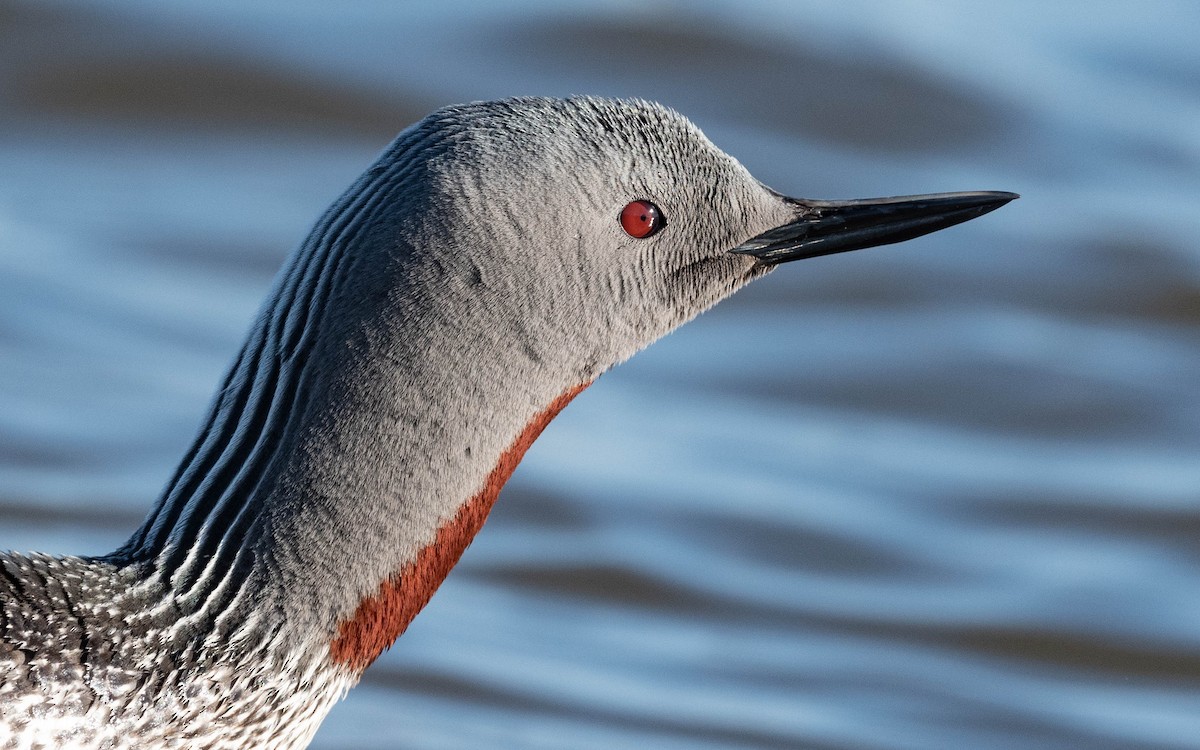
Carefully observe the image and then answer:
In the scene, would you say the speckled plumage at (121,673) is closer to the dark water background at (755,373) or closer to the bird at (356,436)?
the bird at (356,436)

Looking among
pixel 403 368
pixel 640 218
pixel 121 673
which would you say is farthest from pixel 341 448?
pixel 640 218

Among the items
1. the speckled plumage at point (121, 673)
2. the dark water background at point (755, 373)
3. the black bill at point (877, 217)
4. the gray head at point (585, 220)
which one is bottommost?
the speckled plumage at point (121, 673)

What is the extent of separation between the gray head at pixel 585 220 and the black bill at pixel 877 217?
0.23ft

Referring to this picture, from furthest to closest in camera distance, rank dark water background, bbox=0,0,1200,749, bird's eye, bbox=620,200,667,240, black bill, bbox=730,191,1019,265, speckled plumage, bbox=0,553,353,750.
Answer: dark water background, bbox=0,0,1200,749
black bill, bbox=730,191,1019,265
bird's eye, bbox=620,200,667,240
speckled plumage, bbox=0,553,353,750

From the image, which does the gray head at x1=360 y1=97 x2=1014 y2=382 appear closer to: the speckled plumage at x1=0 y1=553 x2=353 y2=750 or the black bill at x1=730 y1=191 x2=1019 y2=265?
the black bill at x1=730 y1=191 x2=1019 y2=265

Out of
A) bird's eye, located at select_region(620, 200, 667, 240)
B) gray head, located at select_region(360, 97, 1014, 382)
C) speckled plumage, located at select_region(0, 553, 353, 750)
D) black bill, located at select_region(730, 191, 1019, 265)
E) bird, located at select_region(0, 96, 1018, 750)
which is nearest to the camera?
speckled plumage, located at select_region(0, 553, 353, 750)

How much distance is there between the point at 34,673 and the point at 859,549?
3.94 meters

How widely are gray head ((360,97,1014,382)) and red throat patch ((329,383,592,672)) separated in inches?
8.9

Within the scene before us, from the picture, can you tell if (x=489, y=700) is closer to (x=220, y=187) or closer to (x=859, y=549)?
(x=859, y=549)

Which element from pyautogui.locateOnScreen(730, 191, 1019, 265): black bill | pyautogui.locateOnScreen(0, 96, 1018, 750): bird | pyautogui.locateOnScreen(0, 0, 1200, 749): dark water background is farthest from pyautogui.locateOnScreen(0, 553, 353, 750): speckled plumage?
pyautogui.locateOnScreen(0, 0, 1200, 749): dark water background

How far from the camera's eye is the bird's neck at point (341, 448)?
3.59 m

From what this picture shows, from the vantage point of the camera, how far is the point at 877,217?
171 inches

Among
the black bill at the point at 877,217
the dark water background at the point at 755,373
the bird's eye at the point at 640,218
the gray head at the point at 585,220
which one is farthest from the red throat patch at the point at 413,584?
the dark water background at the point at 755,373

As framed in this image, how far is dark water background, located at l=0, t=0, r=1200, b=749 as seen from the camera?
20.1 feet
